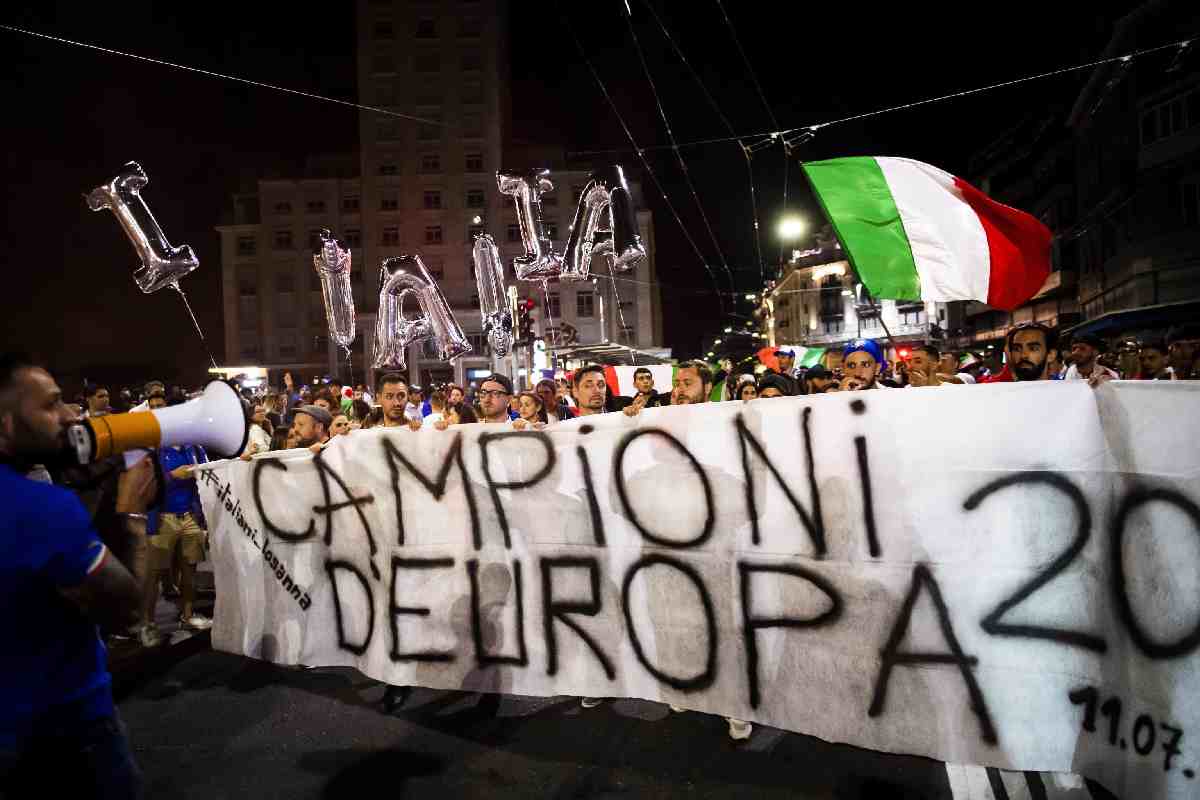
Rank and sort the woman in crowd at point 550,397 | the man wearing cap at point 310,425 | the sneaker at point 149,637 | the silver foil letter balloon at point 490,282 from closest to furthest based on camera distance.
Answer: the man wearing cap at point 310,425 → the sneaker at point 149,637 → the woman in crowd at point 550,397 → the silver foil letter balloon at point 490,282

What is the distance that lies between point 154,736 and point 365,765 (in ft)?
4.53

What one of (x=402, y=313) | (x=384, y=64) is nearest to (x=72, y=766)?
(x=402, y=313)

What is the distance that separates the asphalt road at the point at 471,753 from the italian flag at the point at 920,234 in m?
2.50

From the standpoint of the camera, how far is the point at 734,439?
3572 mm

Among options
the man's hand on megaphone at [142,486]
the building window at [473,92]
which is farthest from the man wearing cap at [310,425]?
the building window at [473,92]

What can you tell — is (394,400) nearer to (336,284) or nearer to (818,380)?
(336,284)

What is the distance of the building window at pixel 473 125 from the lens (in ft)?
165

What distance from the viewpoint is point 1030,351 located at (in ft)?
15.4

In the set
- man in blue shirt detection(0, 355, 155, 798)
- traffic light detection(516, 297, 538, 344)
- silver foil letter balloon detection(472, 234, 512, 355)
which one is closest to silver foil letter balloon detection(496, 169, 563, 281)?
silver foil letter balloon detection(472, 234, 512, 355)

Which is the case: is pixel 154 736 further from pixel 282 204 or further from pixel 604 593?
pixel 282 204

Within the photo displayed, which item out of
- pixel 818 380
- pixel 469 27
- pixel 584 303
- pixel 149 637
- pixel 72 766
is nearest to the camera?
pixel 72 766

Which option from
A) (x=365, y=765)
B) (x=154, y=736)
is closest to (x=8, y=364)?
(x=365, y=765)

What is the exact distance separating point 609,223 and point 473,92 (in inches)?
1822

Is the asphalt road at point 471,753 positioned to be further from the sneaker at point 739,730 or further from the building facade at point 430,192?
the building facade at point 430,192
